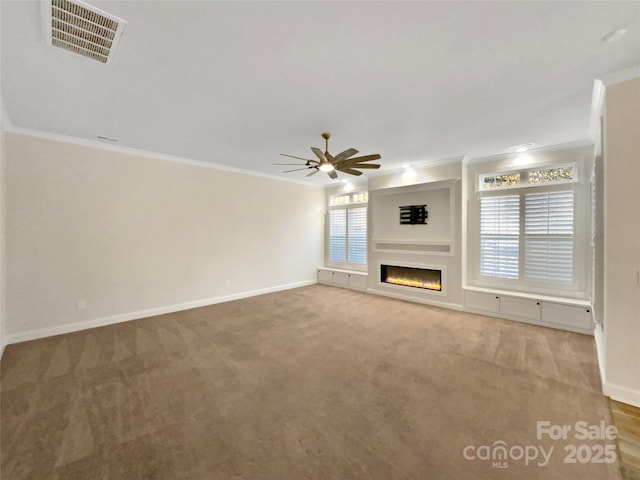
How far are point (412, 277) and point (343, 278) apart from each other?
1.97 m

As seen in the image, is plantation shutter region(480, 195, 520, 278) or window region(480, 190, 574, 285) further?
plantation shutter region(480, 195, 520, 278)

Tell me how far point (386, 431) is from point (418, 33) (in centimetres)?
305

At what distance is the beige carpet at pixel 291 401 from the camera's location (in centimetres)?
170

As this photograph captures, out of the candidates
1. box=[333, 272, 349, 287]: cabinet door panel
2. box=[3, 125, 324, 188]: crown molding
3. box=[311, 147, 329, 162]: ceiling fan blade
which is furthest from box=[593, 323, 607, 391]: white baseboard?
box=[3, 125, 324, 188]: crown molding

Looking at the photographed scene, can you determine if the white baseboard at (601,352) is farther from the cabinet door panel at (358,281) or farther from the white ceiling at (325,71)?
the cabinet door panel at (358,281)

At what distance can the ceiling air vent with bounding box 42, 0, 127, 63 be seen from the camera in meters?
1.74

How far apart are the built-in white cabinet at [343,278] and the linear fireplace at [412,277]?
617 millimetres

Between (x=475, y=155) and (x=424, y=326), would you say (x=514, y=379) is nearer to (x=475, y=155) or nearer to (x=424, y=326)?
(x=424, y=326)

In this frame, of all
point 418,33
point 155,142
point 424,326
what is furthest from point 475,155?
point 155,142

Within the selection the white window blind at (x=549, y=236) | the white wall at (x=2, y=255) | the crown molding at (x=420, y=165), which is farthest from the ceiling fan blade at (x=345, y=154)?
the white wall at (x=2, y=255)

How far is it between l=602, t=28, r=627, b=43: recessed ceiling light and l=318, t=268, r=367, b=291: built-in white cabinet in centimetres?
545

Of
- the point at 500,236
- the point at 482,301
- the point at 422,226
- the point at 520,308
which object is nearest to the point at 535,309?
the point at 520,308

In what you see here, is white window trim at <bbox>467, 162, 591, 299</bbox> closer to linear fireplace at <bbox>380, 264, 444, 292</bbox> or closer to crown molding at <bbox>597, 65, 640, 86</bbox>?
linear fireplace at <bbox>380, 264, 444, 292</bbox>

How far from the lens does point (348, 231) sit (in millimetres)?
7520
